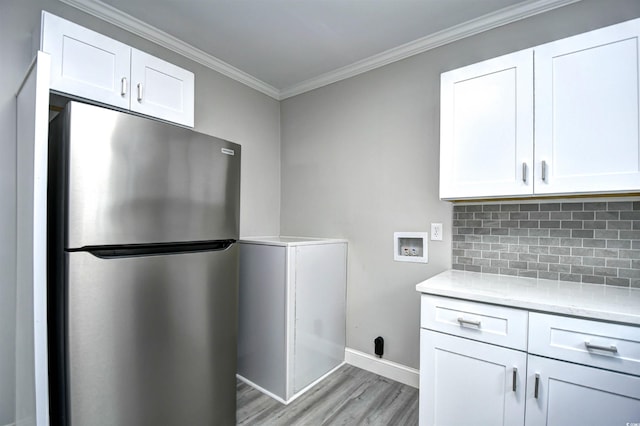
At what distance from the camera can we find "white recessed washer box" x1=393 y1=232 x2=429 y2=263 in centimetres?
207

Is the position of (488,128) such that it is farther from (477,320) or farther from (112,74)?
(112,74)

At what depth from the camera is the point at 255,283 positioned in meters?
2.09

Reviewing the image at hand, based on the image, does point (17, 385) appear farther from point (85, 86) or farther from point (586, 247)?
point (586, 247)

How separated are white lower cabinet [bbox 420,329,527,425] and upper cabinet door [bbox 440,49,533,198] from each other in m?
0.78

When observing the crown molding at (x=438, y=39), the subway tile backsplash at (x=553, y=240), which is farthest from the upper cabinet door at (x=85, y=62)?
the subway tile backsplash at (x=553, y=240)

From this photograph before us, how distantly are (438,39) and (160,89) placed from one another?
185 centimetres

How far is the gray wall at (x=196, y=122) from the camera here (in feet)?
4.84

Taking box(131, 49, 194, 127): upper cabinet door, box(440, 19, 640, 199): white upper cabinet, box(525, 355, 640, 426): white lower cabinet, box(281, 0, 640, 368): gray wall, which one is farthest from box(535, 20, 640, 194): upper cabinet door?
box(131, 49, 194, 127): upper cabinet door

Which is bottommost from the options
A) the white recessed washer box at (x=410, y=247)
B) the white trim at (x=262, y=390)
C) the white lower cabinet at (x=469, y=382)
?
the white trim at (x=262, y=390)

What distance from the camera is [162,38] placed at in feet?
6.77

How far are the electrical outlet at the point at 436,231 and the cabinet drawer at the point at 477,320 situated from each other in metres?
0.64

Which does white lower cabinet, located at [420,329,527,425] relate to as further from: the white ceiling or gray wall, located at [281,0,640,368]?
the white ceiling

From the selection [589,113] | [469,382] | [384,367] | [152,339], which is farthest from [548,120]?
[152,339]

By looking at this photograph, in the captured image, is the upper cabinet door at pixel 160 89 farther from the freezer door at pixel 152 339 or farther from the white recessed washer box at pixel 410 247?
the white recessed washer box at pixel 410 247
